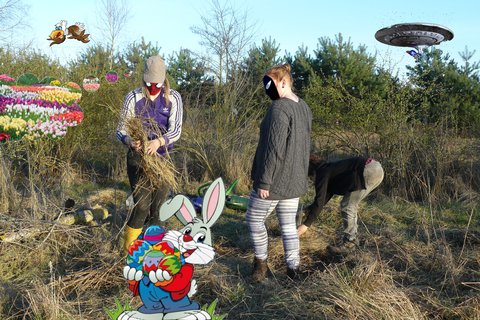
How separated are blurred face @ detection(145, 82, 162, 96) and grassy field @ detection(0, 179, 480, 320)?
1.18 meters

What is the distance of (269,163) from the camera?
3168 mm

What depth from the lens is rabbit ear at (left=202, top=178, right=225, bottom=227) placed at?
222cm

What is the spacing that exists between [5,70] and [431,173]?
6300 mm

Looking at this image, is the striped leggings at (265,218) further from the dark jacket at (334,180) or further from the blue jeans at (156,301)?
the blue jeans at (156,301)

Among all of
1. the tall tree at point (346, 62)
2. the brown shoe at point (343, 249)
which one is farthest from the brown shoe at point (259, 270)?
the tall tree at point (346, 62)

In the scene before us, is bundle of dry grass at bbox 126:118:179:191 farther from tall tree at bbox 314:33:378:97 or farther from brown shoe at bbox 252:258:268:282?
tall tree at bbox 314:33:378:97

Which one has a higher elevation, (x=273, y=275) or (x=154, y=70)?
(x=154, y=70)

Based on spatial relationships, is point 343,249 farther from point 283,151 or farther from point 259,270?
point 283,151

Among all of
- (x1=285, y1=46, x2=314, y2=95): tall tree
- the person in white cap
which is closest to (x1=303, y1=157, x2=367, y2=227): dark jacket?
the person in white cap

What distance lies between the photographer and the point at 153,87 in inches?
137

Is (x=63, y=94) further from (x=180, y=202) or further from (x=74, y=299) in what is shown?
(x=180, y=202)

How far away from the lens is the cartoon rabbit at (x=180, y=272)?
2.16 m

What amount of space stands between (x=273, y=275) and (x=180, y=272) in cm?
140

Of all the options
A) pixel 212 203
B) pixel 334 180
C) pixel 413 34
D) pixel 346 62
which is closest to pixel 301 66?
pixel 346 62
